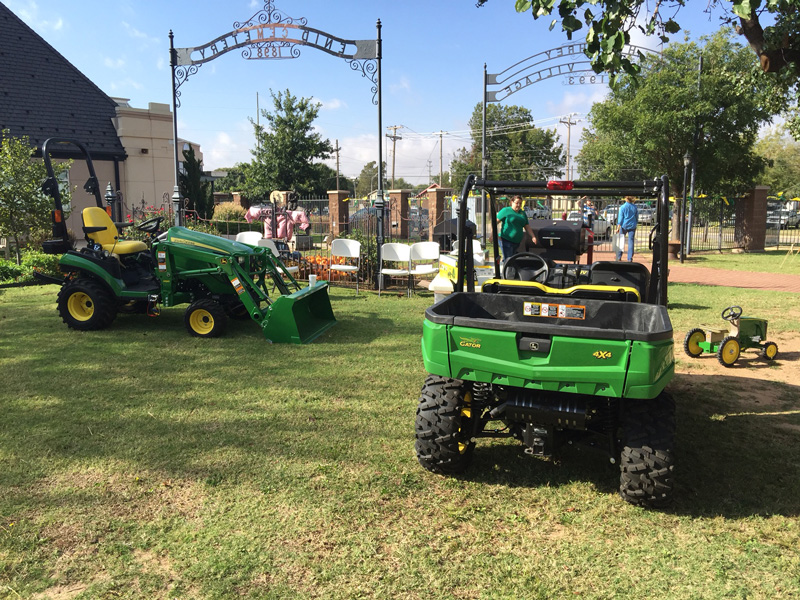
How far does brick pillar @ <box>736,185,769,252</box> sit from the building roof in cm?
2027

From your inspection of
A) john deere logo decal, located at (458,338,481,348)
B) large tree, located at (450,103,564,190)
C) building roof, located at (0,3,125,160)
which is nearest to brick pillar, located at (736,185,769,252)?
building roof, located at (0,3,125,160)

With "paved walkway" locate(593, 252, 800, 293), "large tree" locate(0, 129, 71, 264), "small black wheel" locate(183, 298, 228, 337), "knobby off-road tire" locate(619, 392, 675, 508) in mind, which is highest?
"large tree" locate(0, 129, 71, 264)

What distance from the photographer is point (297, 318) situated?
7410mm

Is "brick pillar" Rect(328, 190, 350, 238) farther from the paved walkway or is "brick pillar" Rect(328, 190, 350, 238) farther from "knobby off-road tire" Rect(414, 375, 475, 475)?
"knobby off-road tire" Rect(414, 375, 475, 475)

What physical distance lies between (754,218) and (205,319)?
19.6m

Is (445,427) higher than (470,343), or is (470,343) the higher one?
(470,343)

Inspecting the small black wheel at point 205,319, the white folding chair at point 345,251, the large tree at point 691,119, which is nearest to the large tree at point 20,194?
the white folding chair at point 345,251

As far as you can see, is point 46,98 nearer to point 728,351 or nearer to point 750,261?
point 728,351

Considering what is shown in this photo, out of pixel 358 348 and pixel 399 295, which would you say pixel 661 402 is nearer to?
pixel 358 348

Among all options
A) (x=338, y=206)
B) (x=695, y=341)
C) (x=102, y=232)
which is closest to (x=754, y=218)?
(x=338, y=206)

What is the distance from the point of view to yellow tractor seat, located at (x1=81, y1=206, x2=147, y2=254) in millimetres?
7816

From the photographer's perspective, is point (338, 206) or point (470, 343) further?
point (338, 206)

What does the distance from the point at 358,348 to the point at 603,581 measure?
4474 mm

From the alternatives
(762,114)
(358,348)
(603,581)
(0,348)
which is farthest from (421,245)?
(762,114)
